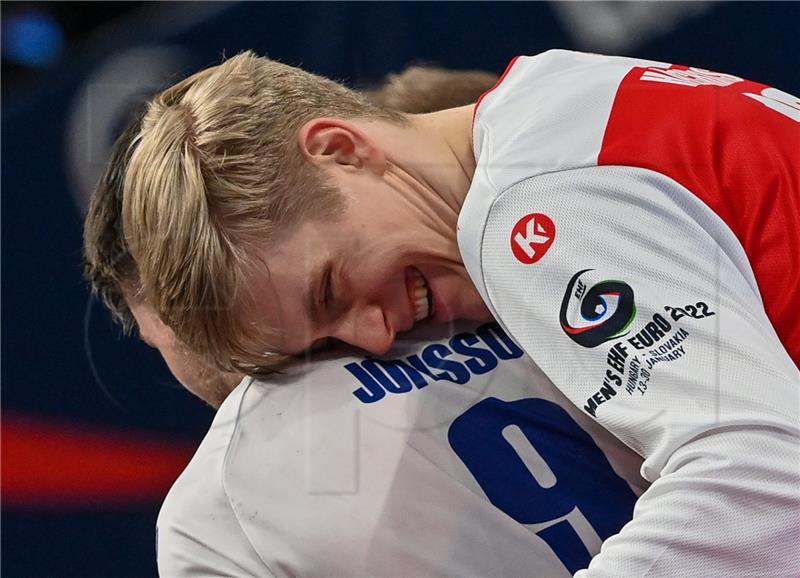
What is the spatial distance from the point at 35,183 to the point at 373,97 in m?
0.48

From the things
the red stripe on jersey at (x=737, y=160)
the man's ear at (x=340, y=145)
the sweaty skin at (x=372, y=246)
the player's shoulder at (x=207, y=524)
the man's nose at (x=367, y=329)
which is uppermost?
the red stripe on jersey at (x=737, y=160)

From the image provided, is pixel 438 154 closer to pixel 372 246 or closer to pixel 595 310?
pixel 372 246

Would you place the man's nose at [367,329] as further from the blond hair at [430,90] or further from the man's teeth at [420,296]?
the blond hair at [430,90]

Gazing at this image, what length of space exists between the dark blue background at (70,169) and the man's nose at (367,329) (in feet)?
1.41

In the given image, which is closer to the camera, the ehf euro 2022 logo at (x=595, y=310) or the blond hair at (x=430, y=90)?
the ehf euro 2022 logo at (x=595, y=310)

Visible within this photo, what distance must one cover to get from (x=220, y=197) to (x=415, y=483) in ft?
1.05

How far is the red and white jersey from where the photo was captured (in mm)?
747

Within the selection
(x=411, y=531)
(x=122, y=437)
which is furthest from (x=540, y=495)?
(x=122, y=437)

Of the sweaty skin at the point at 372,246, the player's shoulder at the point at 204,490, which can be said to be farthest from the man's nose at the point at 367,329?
the player's shoulder at the point at 204,490

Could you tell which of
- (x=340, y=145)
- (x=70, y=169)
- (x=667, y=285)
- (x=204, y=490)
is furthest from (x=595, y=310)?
(x=70, y=169)

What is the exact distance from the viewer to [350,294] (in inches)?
38.0

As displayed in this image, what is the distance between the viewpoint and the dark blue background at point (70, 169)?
4.24ft

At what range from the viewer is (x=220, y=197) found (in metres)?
0.93

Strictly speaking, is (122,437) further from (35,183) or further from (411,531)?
(411,531)
